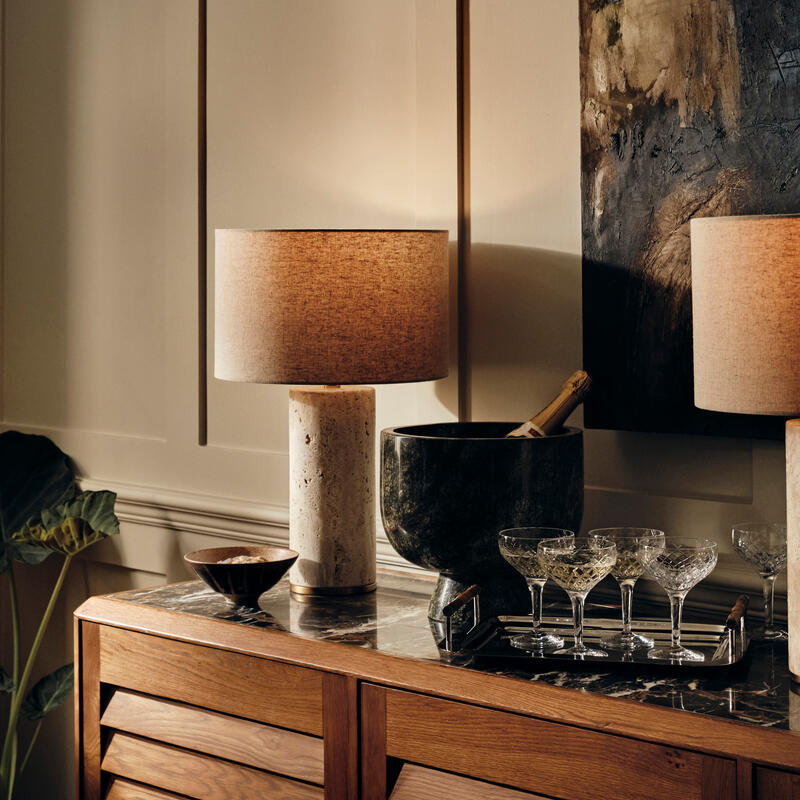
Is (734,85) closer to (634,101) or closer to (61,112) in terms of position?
(634,101)

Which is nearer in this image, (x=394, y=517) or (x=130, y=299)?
(x=394, y=517)

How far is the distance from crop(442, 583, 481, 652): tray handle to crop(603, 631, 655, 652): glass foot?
8.0 inches

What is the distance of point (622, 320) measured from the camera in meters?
1.82

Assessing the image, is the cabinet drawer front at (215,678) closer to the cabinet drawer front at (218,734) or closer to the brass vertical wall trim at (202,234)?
the cabinet drawer front at (218,734)

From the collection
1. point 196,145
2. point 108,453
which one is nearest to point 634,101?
point 196,145

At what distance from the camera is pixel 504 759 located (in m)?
1.39

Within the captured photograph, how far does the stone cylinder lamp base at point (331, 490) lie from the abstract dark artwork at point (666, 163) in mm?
403

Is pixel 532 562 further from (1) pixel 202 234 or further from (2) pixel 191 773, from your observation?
(1) pixel 202 234

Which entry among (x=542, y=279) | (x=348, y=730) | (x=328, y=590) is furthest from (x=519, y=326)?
(x=348, y=730)

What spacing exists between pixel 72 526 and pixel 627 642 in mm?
1507

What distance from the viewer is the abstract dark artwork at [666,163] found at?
1638 millimetres

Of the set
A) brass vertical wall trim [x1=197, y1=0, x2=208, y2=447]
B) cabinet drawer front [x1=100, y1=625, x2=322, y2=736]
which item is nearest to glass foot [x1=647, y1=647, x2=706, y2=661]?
cabinet drawer front [x1=100, y1=625, x2=322, y2=736]

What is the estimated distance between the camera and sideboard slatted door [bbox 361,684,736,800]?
126cm

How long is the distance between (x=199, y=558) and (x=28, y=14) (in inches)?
66.4
